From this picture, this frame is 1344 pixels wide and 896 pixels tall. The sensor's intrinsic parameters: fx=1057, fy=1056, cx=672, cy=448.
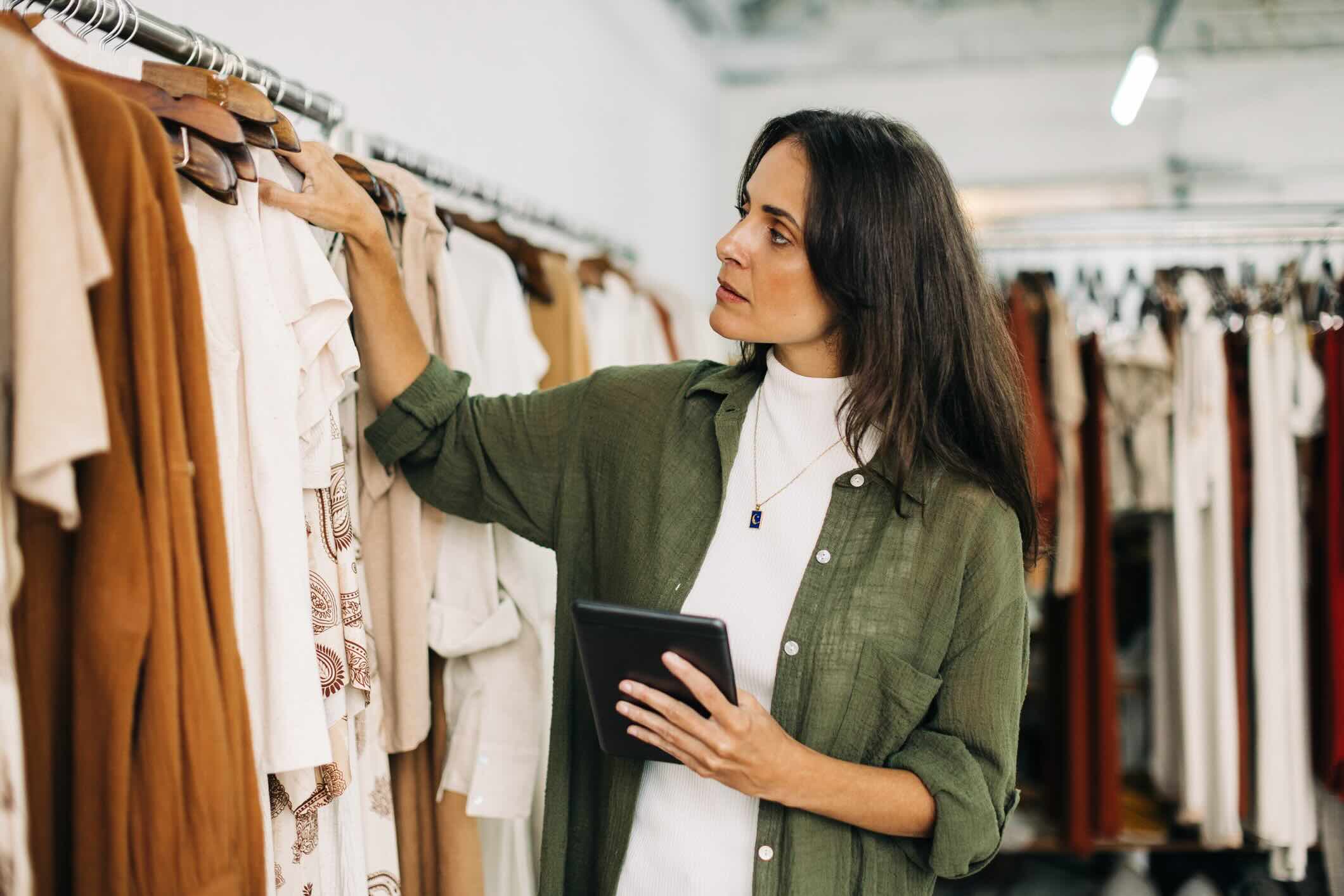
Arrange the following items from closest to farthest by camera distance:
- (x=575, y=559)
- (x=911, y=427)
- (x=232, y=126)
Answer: (x=232, y=126) < (x=911, y=427) < (x=575, y=559)

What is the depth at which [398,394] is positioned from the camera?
1288 mm

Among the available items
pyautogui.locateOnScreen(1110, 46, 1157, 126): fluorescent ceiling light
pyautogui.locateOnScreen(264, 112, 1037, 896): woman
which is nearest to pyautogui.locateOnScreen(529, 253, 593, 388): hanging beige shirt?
pyautogui.locateOnScreen(264, 112, 1037, 896): woman

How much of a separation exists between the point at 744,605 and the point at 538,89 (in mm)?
1945

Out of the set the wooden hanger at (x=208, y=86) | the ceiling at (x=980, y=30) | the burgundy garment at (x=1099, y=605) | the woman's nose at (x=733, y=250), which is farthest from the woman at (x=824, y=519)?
the ceiling at (x=980, y=30)

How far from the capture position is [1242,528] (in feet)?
8.16

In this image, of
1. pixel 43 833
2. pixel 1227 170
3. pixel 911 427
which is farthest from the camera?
pixel 1227 170

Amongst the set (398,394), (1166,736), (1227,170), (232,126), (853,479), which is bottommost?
A: (1166,736)

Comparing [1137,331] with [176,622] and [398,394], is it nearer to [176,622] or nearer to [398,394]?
[398,394]

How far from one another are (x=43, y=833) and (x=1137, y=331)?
245 cm

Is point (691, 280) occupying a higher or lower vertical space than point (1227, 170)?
lower

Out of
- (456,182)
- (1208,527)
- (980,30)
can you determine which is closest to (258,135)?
(456,182)

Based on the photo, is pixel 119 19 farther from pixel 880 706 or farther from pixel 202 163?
pixel 880 706

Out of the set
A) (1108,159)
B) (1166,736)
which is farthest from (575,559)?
(1108,159)

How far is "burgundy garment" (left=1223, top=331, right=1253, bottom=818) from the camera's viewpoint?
247 cm
